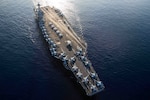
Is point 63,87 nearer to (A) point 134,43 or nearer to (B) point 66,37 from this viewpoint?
(B) point 66,37

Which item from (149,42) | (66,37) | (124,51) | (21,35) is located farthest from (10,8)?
(149,42)

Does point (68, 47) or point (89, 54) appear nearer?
point (68, 47)

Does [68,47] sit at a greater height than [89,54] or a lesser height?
greater

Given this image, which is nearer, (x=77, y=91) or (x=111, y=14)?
(x=77, y=91)

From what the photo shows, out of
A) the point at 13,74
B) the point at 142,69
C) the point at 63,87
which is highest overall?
the point at 13,74
